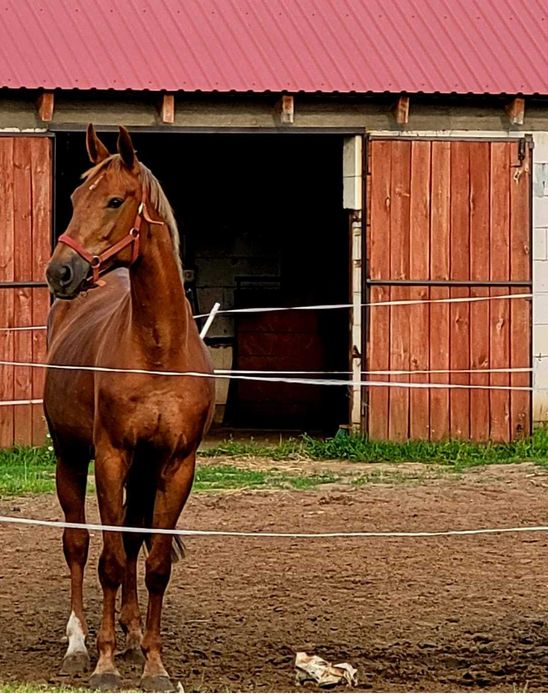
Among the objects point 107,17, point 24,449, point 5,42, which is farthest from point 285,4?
point 24,449

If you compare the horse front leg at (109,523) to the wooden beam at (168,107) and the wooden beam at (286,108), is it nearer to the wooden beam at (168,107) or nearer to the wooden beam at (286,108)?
the wooden beam at (168,107)

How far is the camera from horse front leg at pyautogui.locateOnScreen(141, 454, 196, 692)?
592 centimetres

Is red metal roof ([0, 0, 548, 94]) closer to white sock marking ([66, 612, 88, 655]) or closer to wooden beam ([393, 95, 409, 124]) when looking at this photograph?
wooden beam ([393, 95, 409, 124])

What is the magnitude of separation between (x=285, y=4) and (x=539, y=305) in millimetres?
3416

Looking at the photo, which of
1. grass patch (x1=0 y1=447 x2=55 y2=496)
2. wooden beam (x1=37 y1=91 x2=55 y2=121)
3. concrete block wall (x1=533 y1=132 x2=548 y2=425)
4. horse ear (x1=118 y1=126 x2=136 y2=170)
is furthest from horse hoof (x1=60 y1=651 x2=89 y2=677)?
concrete block wall (x1=533 y1=132 x2=548 y2=425)

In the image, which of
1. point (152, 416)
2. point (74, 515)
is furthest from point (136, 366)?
point (74, 515)

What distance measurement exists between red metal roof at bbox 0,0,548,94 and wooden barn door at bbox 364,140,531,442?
630 millimetres

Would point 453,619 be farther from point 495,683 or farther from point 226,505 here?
point 226,505

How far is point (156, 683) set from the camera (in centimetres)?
577

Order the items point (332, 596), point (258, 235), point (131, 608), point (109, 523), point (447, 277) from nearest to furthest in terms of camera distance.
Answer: point (109, 523) < point (131, 608) < point (332, 596) < point (447, 277) < point (258, 235)

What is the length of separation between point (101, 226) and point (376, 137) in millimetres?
7200

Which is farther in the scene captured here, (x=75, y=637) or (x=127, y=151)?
(x=75, y=637)

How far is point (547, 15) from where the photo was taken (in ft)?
45.1

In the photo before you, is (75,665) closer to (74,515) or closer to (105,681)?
(105,681)
